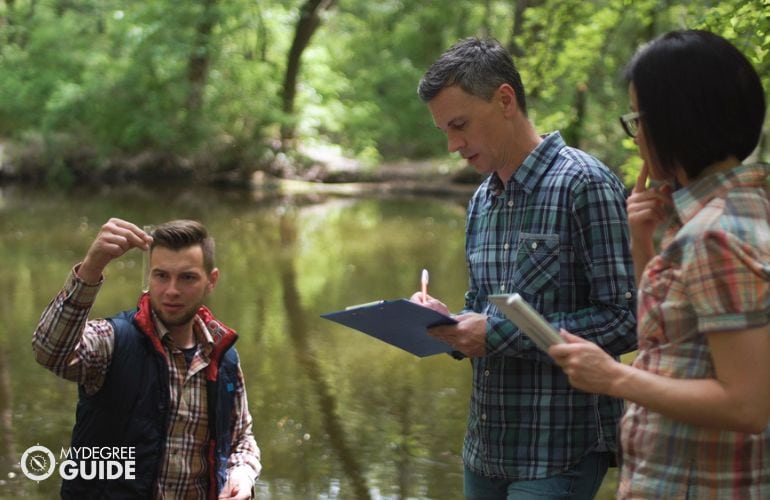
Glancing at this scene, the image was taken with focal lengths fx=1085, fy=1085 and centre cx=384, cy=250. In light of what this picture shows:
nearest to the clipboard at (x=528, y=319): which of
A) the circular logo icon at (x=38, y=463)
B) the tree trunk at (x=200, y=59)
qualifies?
the circular logo icon at (x=38, y=463)

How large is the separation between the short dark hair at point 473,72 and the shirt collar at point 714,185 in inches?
38.2

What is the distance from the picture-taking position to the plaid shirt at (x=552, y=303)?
9.07 ft

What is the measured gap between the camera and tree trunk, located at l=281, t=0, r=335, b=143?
2422 cm

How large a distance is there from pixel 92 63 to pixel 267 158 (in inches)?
178

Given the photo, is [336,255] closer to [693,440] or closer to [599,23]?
[599,23]

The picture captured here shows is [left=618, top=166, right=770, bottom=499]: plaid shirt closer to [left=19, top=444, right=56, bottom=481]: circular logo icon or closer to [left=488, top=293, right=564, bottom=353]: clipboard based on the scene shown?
[left=488, top=293, right=564, bottom=353]: clipboard

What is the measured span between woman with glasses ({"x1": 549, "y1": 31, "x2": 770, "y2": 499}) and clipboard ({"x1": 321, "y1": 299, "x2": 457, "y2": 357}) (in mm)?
640

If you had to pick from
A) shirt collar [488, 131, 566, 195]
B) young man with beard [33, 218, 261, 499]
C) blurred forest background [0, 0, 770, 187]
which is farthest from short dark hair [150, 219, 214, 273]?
blurred forest background [0, 0, 770, 187]

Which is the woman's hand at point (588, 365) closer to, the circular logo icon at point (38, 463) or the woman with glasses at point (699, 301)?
the woman with glasses at point (699, 301)

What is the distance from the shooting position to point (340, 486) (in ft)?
18.5

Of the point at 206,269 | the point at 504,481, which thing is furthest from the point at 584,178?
the point at 206,269

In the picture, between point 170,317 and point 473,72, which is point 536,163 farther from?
point 170,317

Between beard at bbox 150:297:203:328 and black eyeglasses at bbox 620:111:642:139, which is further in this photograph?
beard at bbox 150:297:203:328

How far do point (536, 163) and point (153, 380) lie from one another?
126 cm
